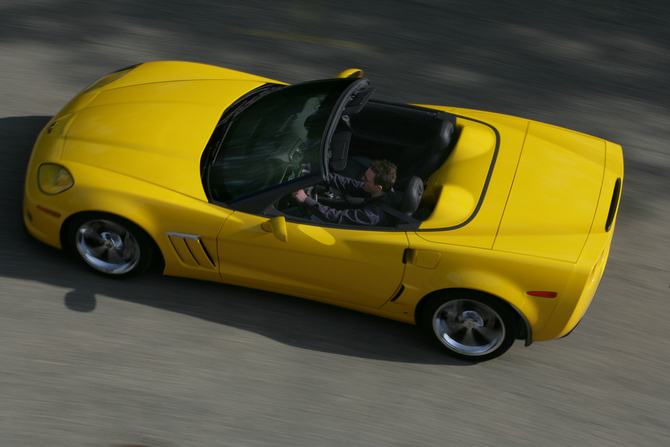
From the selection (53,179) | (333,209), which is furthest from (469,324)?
(53,179)

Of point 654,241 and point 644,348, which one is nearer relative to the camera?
point 644,348

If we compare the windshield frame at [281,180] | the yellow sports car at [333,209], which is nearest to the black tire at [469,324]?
the yellow sports car at [333,209]

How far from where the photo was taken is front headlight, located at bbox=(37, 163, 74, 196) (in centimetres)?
362

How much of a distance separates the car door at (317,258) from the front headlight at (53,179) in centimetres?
103

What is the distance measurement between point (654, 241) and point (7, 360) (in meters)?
4.77

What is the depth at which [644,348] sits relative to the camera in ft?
13.0

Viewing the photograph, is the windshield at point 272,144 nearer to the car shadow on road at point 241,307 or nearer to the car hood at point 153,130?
the car hood at point 153,130

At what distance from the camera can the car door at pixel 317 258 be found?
11.1 feet

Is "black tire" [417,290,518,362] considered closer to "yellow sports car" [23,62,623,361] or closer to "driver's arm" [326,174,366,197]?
"yellow sports car" [23,62,623,361]

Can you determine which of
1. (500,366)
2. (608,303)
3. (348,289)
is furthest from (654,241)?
(348,289)

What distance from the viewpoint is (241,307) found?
3.94 m

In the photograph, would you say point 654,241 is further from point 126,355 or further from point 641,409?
point 126,355

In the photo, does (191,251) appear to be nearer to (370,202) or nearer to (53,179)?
(53,179)

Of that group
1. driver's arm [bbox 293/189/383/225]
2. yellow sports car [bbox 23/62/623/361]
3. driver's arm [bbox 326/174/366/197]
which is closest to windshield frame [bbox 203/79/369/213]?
yellow sports car [bbox 23/62/623/361]
